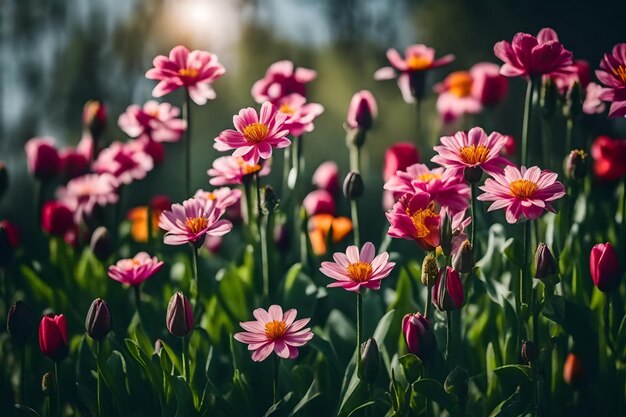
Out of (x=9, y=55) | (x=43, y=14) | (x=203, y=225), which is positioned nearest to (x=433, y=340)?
(x=203, y=225)

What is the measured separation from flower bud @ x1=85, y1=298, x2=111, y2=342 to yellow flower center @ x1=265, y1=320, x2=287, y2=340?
Answer: 0.25m

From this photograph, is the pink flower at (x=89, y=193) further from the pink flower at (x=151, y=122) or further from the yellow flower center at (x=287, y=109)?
the yellow flower center at (x=287, y=109)

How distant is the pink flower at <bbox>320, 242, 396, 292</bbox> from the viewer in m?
0.98

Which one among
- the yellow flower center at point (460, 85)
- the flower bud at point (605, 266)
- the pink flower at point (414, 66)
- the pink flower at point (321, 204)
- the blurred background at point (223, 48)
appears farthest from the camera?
the blurred background at point (223, 48)

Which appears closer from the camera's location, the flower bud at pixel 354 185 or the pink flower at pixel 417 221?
the pink flower at pixel 417 221

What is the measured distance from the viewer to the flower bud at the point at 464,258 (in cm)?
99

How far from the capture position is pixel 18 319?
1138 millimetres

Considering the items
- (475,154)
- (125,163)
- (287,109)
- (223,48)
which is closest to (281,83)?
(287,109)

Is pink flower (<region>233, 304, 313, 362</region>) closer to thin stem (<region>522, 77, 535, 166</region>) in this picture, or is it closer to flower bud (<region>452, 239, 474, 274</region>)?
flower bud (<region>452, 239, 474, 274</region>)

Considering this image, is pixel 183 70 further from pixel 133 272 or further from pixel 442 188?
pixel 442 188

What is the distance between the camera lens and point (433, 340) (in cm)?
99

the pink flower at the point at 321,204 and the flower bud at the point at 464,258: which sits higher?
the flower bud at the point at 464,258

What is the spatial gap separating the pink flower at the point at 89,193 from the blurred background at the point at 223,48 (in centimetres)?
144

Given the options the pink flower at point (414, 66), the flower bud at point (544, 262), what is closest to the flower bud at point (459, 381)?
the flower bud at point (544, 262)
